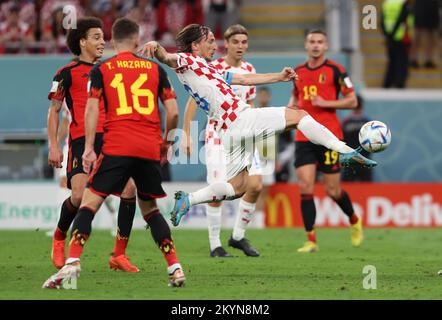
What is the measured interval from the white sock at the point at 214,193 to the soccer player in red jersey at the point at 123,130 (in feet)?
3.89

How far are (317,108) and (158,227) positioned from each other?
502 cm

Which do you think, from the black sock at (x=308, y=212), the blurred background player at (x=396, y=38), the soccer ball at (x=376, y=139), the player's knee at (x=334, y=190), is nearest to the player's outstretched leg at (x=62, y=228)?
the soccer ball at (x=376, y=139)

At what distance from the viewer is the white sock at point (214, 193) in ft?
33.9

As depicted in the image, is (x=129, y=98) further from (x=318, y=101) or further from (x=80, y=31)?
(x=318, y=101)

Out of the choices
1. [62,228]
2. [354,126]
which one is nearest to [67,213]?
[62,228]

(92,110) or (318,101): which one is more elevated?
(92,110)

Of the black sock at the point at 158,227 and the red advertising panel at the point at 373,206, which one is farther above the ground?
the black sock at the point at 158,227

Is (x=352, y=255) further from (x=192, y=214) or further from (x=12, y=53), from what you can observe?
(x=12, y=53)

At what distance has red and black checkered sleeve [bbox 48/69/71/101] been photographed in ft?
34.5

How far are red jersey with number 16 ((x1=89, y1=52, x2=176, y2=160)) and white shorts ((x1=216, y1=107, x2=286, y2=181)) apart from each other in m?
1.52

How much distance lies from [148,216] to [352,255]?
4.23 m

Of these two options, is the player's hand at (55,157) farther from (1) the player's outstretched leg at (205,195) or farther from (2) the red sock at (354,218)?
(2) the red sock at (354,218)

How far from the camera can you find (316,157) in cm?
1378
